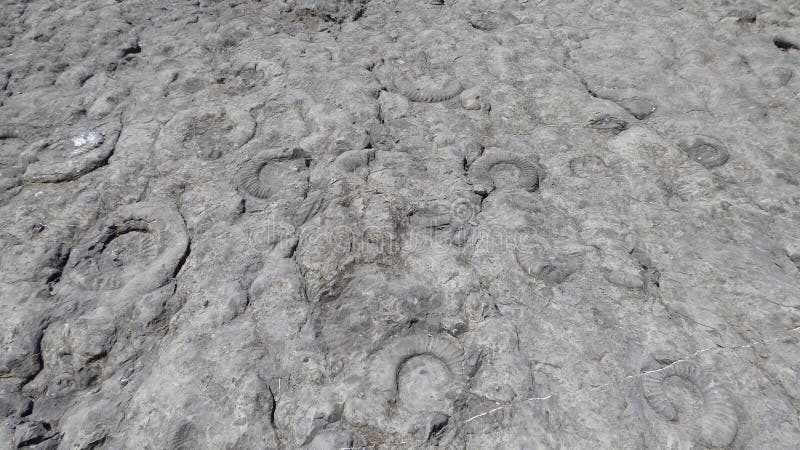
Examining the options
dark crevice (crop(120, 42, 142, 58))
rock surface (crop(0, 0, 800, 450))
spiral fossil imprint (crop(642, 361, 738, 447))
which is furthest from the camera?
dark crevice (crop(120, 42, 142, 58))

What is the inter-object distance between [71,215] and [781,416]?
347cm

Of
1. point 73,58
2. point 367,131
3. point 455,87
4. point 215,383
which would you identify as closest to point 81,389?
point 215,383

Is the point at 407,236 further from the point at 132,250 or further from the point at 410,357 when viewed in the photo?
the point at 132,250

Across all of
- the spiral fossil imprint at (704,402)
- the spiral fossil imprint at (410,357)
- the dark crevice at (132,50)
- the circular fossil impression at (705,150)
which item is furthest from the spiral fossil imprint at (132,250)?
the circular fossil impression at (705,150)

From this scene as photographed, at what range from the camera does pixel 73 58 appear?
4168mm

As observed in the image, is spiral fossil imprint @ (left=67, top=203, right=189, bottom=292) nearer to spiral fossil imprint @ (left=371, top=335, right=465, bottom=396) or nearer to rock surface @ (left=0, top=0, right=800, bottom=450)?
rock surface @ (left=0, top=0, right=800, bottom=450)

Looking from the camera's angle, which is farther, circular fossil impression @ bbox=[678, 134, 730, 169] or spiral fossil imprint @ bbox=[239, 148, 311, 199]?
circular fossil impression @ bbox=[678, 134, 730, 169]

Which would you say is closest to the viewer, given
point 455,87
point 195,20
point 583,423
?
point 583,423

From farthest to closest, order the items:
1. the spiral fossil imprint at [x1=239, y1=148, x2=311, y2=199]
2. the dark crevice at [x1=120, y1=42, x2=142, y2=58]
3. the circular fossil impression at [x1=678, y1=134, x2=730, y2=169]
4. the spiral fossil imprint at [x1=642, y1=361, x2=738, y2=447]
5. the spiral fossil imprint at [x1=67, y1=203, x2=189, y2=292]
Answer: the dark crevice at [x1=120, y1=42, x2=142, y2=58] < the circular fossil impression at [x1=678, y1=134, x2=730, y2=169] < the spiral fossil imprint at [x1=239, y1=148, x2=311, y2=199] < the spiral fossil imprint at [x1=67, y1=203, x2=189, y2=292] < the spiral fossil imprint at [x1=642, y1=361, x2=738, y2=447]

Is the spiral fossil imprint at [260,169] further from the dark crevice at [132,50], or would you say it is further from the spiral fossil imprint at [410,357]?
the dark crevice at [132,50]

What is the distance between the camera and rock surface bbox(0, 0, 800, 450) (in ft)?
6.77

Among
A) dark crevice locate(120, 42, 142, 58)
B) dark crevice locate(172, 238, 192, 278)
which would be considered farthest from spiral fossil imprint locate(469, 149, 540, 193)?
dark crevice locate(120, 42, 142, 58)

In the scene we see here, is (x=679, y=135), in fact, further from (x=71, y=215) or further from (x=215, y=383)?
(x=71, y=215)

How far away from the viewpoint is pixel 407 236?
2.66 m
